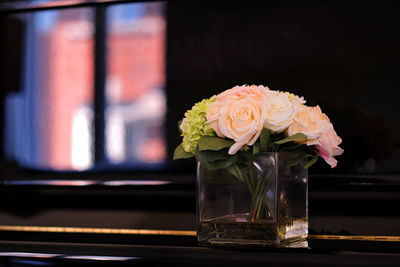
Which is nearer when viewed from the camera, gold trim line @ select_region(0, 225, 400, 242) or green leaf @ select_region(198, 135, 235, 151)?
green leaf @ select_region(198, 135, 235, 151)

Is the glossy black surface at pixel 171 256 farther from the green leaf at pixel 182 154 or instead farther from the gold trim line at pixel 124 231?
the gold trim line at pixel 124 231

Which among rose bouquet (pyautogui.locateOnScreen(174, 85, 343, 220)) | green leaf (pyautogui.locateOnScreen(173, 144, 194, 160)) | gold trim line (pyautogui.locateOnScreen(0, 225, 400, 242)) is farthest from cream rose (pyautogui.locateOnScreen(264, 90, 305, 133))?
gold trim line (pyautogui.locateOnScreen(0, 225, 400, 242))

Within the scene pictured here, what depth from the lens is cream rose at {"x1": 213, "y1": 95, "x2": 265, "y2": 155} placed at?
832 mm

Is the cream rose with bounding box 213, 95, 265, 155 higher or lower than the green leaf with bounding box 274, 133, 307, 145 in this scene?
higher

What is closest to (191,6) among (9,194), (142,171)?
(142,171)

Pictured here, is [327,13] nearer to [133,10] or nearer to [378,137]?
[378,137]

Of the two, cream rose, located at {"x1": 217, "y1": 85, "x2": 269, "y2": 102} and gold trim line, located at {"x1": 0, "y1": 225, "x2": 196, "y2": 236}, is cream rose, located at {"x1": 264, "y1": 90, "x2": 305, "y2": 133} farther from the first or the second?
gold trim line, located at {"x1": 0, "y1": 225, "x2": 196, "y2": 236}

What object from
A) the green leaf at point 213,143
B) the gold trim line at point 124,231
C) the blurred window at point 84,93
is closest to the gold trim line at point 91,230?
the gold trim line at point 124,231

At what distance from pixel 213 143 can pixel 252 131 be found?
7 centimetres

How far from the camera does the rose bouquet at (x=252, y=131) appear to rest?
84 centimetres

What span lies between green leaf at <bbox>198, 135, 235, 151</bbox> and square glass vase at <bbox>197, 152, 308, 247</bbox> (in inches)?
1.7

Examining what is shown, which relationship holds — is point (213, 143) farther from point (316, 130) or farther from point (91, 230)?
point (91, 230)

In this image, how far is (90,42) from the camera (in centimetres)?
129

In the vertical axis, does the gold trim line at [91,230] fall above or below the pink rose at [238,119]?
below
